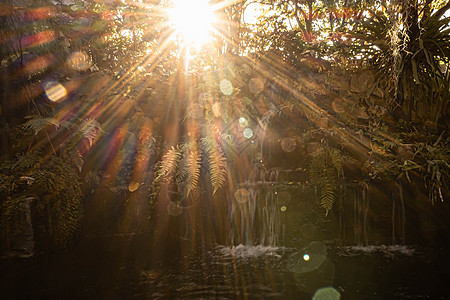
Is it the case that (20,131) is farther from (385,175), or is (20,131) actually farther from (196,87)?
(385,175)

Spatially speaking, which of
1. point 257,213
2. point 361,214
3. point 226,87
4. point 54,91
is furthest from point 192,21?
point 361,214

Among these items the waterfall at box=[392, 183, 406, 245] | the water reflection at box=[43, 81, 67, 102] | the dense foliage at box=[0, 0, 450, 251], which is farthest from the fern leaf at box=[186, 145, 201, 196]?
the waterfall at box=[392, 183, 406, 245]

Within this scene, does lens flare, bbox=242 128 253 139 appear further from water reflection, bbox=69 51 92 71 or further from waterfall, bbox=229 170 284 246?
water reflection, bbox=69 51 92 71

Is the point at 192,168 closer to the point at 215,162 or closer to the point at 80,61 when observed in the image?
the point at 215,162

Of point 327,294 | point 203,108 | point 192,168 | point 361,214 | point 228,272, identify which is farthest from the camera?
point 361,214

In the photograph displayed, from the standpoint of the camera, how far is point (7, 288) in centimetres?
383

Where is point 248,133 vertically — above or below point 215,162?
above

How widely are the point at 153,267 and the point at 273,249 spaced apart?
193 centimetres

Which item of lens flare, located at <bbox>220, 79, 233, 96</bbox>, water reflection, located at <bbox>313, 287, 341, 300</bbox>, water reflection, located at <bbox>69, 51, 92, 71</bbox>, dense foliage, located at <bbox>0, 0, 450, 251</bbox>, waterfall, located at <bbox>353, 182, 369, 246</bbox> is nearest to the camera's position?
water reflection, located at <bbox>313, 287, 341, 300</bbox>

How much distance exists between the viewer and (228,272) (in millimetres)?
4254

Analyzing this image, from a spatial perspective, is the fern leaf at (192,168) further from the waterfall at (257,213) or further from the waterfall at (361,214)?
the waterfall at (361,214)

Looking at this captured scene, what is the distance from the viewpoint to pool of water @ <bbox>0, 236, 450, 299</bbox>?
377 centimetres

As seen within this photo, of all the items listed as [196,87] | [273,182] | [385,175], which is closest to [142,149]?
[196,87]

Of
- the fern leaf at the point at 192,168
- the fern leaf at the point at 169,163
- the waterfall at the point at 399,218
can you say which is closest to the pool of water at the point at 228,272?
the waterfall at the point at 399,218
